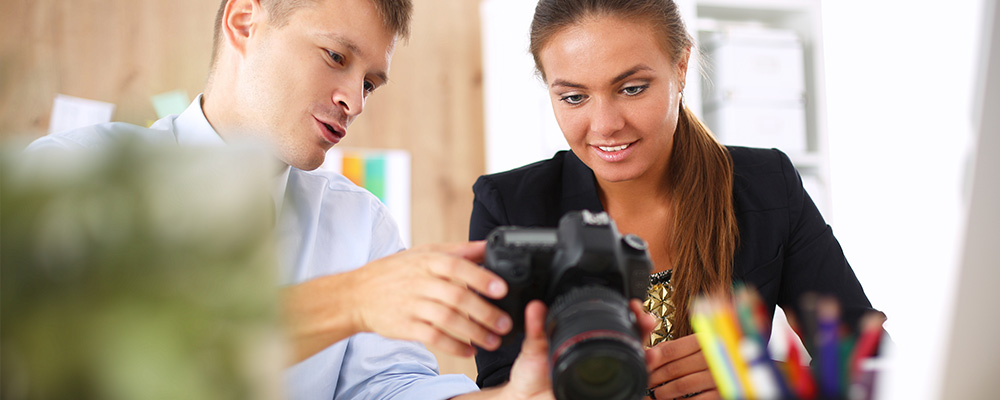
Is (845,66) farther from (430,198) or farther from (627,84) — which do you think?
(430,198)

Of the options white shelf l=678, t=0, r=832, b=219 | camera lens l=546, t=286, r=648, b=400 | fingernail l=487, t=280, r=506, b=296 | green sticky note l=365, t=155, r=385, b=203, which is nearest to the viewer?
camera lens l=546, t=286, r=648, b=400

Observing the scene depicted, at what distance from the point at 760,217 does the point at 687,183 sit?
0.41 feet

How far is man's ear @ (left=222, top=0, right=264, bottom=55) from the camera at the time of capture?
3.36ft

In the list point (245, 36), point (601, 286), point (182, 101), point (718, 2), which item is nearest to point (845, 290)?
point (601, 286)

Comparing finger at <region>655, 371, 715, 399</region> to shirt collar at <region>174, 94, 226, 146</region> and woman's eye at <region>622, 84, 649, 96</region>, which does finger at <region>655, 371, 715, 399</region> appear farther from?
shirt collar at <region>174, 94, 226, 146</region>

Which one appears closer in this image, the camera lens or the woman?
the camera lens

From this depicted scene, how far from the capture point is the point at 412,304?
568 mm

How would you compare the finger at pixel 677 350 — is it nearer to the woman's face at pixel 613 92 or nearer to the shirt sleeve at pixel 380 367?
the shirt sleeve at pixel 380 367

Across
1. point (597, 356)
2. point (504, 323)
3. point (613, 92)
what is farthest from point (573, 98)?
point (597, 356)

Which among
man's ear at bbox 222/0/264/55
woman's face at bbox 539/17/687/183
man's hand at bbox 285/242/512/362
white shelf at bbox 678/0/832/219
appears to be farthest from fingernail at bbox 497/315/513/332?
white shelf at bbox 678/0/832/219

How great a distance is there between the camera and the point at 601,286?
1.73 ft

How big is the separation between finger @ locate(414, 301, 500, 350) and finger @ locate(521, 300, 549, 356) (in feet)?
0.11

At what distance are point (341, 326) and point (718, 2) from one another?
1847mm

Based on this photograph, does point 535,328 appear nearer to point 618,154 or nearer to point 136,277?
point 136,277
